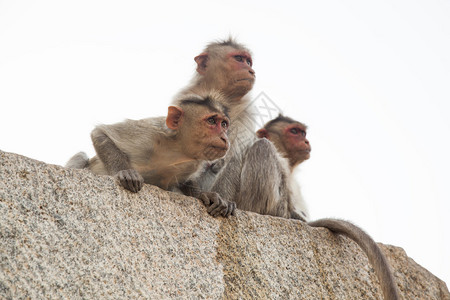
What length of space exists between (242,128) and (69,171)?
9.63 feet

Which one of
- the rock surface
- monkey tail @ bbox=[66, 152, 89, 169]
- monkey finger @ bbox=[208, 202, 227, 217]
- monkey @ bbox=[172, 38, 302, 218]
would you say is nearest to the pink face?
monkey @ bbox=[172, 38, 302, 218]

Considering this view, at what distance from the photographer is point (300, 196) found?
268 inches

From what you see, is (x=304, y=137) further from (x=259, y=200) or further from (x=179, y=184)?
(x=179, y=184)

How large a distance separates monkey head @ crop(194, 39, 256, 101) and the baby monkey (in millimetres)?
1570

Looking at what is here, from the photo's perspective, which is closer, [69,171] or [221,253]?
[69,171]

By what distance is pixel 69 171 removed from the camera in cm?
348

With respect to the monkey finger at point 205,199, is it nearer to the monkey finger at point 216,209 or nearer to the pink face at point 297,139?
the monkey finger at point 216,209

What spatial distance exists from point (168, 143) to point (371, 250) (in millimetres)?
1974

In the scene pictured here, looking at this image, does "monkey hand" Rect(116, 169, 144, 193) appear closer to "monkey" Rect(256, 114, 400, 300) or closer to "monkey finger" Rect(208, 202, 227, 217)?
"monkey finger" Rect(208, 202, 227, 217)

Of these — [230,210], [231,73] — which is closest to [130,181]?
[230,210]

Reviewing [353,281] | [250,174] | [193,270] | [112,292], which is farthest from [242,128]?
[112,292]

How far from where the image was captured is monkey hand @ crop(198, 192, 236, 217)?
4.11m

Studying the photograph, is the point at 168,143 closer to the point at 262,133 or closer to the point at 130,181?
the point at 130,181

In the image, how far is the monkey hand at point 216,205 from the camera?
4.11 meters
